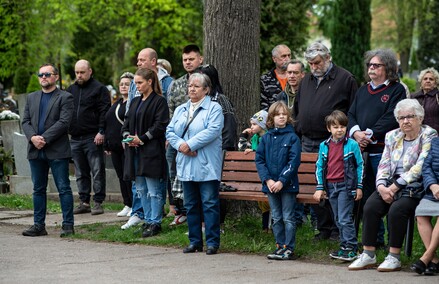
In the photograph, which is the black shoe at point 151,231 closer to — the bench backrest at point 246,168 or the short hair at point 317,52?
the bench backrest at point 246,168

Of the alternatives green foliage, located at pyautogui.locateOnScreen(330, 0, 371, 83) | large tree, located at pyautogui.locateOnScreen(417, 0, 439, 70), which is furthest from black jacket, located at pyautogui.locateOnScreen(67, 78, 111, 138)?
large tree, located at pyautogui.locateOnScreen(417, 0, 439, 70)

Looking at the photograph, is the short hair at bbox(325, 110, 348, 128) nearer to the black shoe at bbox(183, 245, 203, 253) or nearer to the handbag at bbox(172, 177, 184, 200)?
the black shoe at bbox(183, 245, 203, 253)

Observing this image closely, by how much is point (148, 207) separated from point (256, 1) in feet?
9.33

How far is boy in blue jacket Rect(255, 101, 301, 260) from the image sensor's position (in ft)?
30.1

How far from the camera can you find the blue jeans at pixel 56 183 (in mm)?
11125

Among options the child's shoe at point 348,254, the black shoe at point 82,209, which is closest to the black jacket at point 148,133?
the child's shoe at point 348,254

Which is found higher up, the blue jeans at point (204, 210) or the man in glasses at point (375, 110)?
the man in glasses at point (375, 110)

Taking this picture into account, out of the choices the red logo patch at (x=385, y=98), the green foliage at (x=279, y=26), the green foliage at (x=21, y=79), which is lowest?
the red logo patch at (x=385, y=98)

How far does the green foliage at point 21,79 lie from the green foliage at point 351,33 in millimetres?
13987

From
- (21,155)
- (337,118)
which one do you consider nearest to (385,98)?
(337,118)

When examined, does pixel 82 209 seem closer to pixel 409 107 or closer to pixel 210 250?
pixel 210 250

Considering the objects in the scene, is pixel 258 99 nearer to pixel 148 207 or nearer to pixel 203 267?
pixel 148 207

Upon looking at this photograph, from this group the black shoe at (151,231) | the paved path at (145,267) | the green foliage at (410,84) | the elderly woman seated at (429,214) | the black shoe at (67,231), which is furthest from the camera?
the green foliage at (410,84)

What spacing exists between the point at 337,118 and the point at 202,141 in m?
1.44
